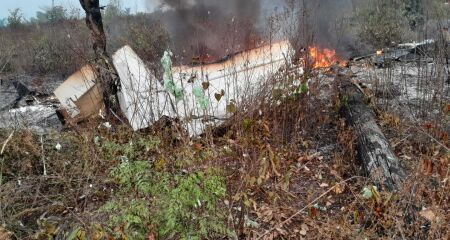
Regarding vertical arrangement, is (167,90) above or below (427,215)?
above

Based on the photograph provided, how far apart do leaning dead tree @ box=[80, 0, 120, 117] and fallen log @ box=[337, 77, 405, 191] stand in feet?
10.7

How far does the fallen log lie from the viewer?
3.46m

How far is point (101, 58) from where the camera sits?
5.34m

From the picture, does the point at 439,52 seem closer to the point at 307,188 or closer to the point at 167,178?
the point at 307,188

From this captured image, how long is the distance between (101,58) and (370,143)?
372cm

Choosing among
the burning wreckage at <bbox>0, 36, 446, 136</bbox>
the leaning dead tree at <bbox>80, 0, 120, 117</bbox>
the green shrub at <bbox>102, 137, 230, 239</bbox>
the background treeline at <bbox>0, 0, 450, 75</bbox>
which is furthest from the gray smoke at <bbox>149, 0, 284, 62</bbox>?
the green shrub at <bbox>102, 137, 230, 239</bbox>

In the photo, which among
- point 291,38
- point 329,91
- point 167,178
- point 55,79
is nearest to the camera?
point 167,178

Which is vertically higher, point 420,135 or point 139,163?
point 139,163

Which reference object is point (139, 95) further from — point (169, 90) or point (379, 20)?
point (379, 20)

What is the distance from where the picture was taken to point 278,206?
3559 mm

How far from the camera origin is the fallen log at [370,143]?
3.46 metres

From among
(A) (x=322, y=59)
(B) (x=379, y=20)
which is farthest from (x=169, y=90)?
(B) (x=379, y=20)

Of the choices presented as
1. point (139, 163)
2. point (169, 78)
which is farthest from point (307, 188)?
point (169, 78)

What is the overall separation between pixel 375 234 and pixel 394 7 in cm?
1580
